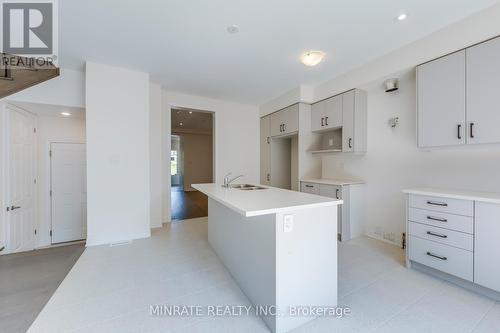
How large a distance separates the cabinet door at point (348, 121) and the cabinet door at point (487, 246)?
170cm

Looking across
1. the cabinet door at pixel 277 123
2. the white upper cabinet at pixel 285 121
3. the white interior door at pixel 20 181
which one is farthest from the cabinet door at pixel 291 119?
the white interior door at pixel 20 181

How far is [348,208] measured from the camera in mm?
3236

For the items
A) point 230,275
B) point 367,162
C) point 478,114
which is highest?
point 478,114

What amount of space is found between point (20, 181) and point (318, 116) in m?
Answer: 5.08

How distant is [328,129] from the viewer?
381 centimetres

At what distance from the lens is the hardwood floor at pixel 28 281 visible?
1.64m

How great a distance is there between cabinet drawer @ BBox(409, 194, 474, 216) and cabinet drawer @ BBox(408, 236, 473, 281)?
1.19 feet

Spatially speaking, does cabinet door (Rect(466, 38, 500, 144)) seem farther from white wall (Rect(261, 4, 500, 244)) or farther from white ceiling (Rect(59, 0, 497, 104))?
white ceiling (Rect(59, 0, 497, 104))

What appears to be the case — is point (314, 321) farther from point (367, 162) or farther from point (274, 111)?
point (274, 111)

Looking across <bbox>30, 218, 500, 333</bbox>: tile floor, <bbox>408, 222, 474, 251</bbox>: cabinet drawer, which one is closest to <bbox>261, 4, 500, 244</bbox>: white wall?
<bbox>408, 222, 474, 251</bbox>: cabinet drawer

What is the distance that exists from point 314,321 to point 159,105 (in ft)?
13.5

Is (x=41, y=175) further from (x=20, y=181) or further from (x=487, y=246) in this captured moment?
(x=487, y=246)

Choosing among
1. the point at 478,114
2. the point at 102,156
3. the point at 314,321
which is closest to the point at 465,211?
the point at 478,114

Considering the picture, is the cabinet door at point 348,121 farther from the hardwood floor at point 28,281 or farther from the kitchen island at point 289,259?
the hardwood floor at point 28,281
